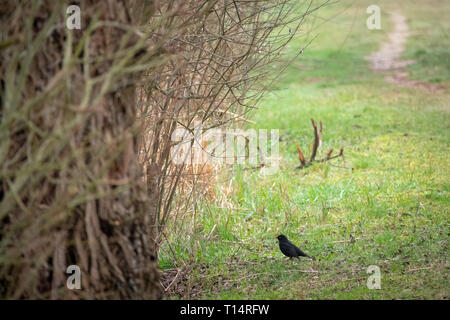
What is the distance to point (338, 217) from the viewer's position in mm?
7055

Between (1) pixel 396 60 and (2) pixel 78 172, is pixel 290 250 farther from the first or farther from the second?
(1) pixel 396 60

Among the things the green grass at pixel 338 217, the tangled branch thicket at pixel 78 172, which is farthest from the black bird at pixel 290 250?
the tangled branch thicket at pixel 78 172

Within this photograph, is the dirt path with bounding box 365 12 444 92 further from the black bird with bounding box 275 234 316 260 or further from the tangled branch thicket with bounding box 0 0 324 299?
the tangled branch thicket with bounding box 0 0 324 299

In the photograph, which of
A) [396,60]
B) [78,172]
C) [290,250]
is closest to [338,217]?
[290,250]

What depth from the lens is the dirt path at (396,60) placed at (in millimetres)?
16342

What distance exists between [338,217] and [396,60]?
1426 centimetres

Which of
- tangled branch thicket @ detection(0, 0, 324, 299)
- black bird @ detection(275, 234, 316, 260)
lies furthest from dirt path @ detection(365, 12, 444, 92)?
tangled branch thicket @ detection(0, 0, 324, 299)

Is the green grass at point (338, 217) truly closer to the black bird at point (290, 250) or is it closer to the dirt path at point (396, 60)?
the black bird at point (290, 250)

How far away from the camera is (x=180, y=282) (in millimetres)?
5594

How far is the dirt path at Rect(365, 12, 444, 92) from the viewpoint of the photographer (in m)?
16.3

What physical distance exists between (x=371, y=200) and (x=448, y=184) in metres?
1.37

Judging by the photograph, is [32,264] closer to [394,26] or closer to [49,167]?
[49,167]

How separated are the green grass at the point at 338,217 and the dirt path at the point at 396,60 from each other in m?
2.61
